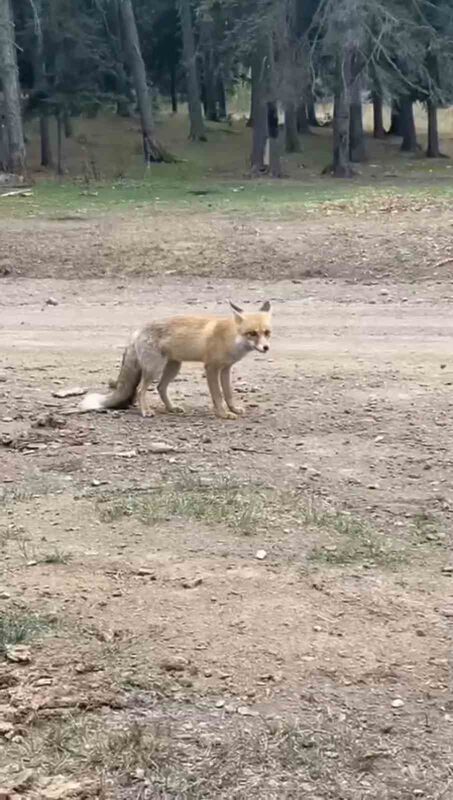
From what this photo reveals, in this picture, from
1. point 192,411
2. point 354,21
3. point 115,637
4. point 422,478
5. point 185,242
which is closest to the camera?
point 115,637

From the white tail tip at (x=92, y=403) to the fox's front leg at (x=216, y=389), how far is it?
35.2 inches

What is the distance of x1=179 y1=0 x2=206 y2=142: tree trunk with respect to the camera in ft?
145

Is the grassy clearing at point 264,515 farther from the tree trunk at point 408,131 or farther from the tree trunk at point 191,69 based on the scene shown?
the tree trunk at point 191,69

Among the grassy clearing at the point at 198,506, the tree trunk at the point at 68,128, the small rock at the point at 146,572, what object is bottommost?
the small rock at the point at 146,572

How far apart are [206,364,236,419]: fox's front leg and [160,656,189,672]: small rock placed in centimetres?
397

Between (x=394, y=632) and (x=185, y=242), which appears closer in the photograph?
(x=394, y=632)

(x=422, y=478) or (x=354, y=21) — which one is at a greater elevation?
(x=354, y=21)

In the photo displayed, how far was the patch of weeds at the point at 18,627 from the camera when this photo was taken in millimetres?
4988

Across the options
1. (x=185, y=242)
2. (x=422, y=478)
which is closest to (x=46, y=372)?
(x=422, y=478)

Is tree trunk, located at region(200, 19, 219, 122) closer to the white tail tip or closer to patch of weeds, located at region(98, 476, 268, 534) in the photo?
the white tail tip

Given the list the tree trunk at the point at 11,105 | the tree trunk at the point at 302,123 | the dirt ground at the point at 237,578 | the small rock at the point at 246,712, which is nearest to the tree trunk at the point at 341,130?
the tree trunk at the point at 11,105

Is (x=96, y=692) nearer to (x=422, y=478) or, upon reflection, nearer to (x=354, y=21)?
(x=422, y=478)

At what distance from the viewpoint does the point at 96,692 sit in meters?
4.56

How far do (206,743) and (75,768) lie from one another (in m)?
0.49
